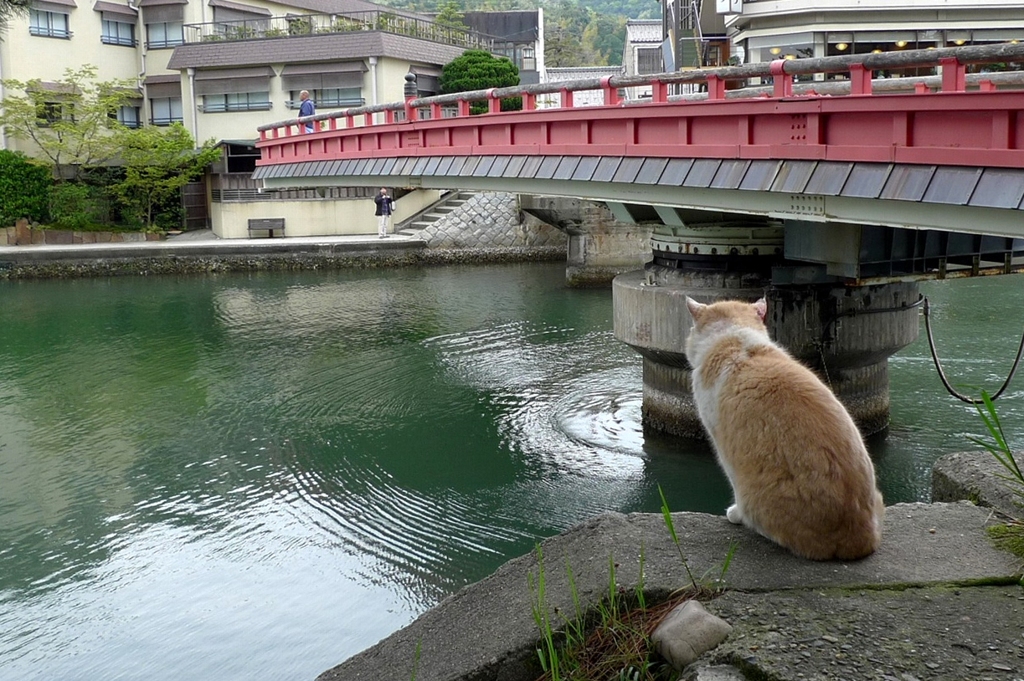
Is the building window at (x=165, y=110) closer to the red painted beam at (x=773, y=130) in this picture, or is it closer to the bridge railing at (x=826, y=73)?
the red painted beam at (x=773, y=130)

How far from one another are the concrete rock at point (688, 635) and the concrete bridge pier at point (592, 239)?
63.4 ft

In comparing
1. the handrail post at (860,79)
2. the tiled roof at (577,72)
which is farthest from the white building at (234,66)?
the handrail post at (860,79)

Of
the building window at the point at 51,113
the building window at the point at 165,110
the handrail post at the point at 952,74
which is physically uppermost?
the building window at the point at 165,110

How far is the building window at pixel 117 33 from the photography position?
34.0 meters

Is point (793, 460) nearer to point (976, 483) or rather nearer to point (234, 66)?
point (976, 483)

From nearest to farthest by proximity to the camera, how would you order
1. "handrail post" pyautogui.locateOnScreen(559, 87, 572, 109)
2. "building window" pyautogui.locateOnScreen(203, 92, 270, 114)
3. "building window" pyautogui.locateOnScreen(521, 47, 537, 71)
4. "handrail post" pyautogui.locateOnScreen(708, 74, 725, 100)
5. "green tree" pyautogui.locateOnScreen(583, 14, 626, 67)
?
"handrail post" pyautogui.locateOnScreen(708, 74, 725, 100)
"handrail post" pyautogui.locateOnScreen(559, 87, 572, 109)
"building window" pyautogui.locateOnScreen(203, 92, 270, 114)
"building window" pyautogui.locateOnScreen(521, 47, 537, 71)
"green tree" pyautogui.locateOnScreen(583, 14, 626, 67)

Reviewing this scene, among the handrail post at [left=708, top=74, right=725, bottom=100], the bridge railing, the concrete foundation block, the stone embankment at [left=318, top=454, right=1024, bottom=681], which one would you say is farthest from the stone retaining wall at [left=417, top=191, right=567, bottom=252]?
the stone embankment at [left=318, top=454, right=1024, bottom=681]

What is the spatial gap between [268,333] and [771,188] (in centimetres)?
1164

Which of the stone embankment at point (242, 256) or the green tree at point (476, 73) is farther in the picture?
the green tree at point (476, 73)

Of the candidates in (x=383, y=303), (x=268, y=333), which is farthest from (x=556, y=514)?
(x=383, y=303)

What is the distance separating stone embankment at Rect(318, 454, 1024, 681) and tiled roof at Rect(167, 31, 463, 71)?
29890 millimetres

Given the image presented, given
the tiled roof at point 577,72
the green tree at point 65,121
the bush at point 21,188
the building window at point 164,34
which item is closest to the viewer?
the bush at point 21,188

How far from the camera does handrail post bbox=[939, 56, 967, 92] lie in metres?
7.22

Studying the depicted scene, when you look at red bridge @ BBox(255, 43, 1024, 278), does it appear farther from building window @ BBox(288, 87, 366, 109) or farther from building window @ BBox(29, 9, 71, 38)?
building window @ BBox(29, 9, 71, 38)
